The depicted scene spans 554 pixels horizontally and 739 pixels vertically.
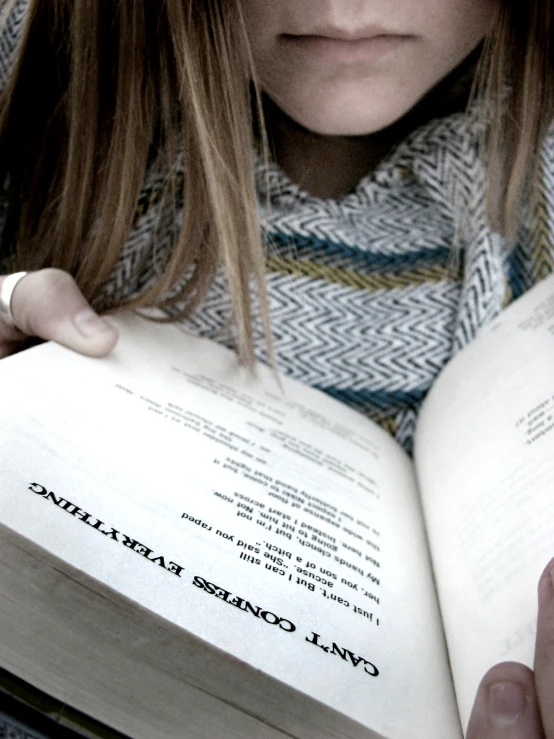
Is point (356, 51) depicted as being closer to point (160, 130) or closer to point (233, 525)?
point (160, 130)

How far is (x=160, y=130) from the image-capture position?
0.62 metres

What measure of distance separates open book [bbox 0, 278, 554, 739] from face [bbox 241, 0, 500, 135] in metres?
0.22

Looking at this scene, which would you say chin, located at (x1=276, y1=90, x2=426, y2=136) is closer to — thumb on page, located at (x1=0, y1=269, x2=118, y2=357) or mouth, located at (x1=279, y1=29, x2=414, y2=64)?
mouth, located at (x1=279, y1=29, x2=414, y2=64)

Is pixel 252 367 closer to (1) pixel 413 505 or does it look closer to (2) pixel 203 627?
(1) pixel 413 505

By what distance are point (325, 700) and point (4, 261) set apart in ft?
1.71

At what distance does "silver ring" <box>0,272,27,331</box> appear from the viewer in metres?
0.47

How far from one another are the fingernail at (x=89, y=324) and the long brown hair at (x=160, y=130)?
10cm

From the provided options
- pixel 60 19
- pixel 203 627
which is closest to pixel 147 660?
pixel 203 627

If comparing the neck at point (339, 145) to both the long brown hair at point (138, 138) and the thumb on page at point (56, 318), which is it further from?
the thumb on page at point (56, 318)

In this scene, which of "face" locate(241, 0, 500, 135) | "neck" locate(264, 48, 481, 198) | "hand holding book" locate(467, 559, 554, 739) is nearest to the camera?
"hand holding book" locate(467, 559, 554, 739)

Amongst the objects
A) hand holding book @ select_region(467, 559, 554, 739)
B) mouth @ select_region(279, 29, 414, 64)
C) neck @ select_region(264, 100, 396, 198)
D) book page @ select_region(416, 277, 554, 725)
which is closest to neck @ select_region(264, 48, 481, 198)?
neck @ select_region(264, 100, 396, 198)

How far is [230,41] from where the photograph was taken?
0.51m

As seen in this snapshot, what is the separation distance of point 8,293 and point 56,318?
67 millimetres

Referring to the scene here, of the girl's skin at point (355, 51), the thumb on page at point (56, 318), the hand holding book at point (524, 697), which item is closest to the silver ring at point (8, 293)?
the thumb on page at point (56, 318)
